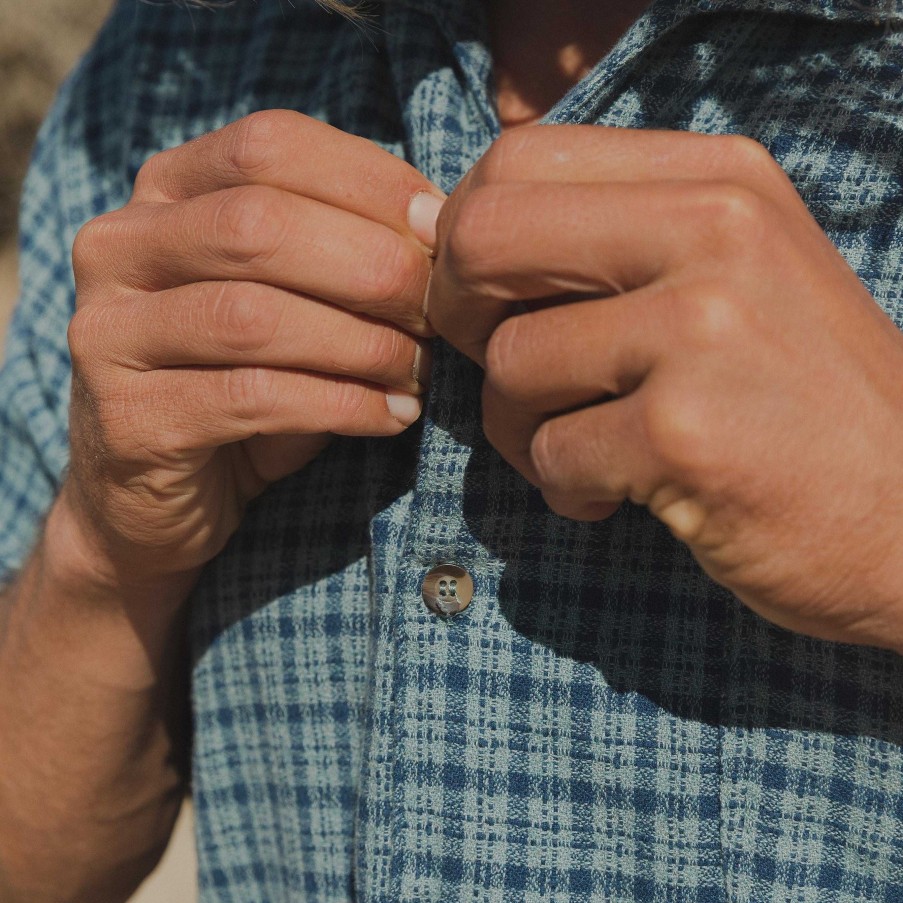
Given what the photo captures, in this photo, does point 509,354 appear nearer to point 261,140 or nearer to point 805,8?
point 261,140

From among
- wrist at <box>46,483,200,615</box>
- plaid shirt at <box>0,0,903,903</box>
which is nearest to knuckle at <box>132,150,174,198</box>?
plaid shirt at <box>0,0,903,903</box>

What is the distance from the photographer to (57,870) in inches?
43.6

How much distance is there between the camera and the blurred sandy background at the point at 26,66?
387cm

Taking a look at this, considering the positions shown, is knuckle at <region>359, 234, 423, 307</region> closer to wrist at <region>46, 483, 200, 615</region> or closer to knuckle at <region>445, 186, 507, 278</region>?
knuckle at <region>445, 186, 507, 278</region>

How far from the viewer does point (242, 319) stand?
0.67m

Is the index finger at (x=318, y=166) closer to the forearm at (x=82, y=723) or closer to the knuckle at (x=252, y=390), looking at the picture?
the knuckle at (x=252, y=390)

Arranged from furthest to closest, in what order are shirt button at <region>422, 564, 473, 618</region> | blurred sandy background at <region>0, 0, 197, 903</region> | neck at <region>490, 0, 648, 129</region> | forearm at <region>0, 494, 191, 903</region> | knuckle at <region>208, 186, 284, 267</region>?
blurred sandy background at <region>0, 0, 197, 903</region> < forearm at <region>0, 494, 191, 903</region> < neck at <region>490, 0, 648, 129</region> < shirt button at <region>422, 564, 473, 618</region> < knuckle at <region>208, 186, 284, 267</region>

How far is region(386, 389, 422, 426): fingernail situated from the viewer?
0.74 meters

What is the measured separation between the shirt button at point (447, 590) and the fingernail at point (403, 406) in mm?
123

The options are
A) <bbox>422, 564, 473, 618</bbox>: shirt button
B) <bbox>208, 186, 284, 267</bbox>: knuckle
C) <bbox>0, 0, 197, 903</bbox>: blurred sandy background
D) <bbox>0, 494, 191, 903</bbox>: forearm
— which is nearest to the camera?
Result: <bbox>208, 186, 284, 267</bbox>: knuckle

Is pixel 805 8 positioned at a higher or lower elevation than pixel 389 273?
higher

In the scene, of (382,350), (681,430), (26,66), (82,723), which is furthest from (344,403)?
(26,66)

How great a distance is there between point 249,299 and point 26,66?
4.00 m

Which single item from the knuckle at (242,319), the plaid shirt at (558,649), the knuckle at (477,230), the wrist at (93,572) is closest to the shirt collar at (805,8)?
the plaid shirt at (558,649)
